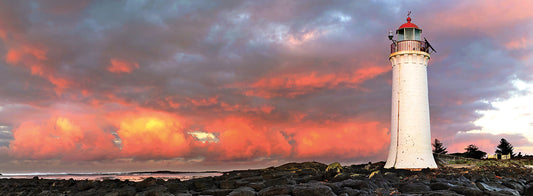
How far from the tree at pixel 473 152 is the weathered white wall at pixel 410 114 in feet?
62.5

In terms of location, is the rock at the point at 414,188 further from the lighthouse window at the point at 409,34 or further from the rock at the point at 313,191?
the lighthouse window at the point at 409,34

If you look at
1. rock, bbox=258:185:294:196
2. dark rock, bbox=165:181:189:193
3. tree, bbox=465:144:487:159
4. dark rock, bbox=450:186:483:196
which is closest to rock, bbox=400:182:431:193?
dark rock, bbox=450:186:483:196

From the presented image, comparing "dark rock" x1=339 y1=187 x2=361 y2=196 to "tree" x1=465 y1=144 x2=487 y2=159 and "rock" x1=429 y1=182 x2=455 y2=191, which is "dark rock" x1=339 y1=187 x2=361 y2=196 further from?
"tree" x1=465 y1=144 x2=487 y2=159

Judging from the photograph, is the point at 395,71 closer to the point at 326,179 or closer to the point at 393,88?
the point at 393,88

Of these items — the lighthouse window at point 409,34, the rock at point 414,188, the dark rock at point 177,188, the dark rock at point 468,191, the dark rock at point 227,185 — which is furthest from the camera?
the lighthouse window at point 409,34

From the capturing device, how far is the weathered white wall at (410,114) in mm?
24328

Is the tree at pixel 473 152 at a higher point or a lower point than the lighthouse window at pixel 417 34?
lower

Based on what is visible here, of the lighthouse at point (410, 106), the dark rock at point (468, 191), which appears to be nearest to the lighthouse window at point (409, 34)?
the lighthouse at point (410, 106)

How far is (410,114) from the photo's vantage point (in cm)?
2462

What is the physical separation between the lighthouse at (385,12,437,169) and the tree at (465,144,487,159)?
62.8ft

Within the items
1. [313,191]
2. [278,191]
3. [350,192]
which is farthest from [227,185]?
[350,192]

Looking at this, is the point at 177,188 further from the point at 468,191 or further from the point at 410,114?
the point at 410,114

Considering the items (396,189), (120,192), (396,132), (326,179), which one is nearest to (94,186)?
(120,192)

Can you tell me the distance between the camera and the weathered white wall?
24.3 meters
